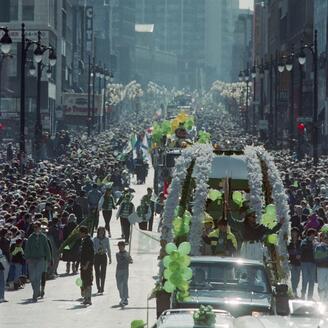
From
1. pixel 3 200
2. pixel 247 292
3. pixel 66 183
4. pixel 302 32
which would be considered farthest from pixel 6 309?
pixel 302 32

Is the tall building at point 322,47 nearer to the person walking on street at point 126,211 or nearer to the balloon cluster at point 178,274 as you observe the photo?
the person walking on street at point 126,211

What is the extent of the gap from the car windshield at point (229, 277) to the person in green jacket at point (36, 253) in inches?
309

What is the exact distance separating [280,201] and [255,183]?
477mm

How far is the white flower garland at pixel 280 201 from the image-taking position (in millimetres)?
22016

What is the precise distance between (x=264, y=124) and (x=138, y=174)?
→ 4313cm

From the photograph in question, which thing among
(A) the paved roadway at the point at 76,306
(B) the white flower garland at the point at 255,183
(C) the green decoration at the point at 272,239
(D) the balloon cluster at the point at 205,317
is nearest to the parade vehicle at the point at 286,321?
(D) the balloon cluster at the point at 205,317

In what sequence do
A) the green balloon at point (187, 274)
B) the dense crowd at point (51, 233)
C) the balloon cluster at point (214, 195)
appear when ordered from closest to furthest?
1. the green balloon at point (187, 274)
2. the balloon cluster at point (214, 195)
3. the dense crowd at point (51, 233)

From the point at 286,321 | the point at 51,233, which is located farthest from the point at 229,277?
the point at 51,233

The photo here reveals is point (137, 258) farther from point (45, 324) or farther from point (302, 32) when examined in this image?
point (302, 32)

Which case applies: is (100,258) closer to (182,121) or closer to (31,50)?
(182,121)

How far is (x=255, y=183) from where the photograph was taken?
75.2 feet

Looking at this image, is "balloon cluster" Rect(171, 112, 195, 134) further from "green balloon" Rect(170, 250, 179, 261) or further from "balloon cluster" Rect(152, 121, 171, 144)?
"green balloon" Rect(170, 250, 179, 261)

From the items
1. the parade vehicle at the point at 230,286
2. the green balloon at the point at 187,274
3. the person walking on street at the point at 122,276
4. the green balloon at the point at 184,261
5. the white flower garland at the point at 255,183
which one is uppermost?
the white flower garland at the point at 255,183

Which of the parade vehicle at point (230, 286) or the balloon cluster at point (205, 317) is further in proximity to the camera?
the parade vehicle at point (230, 286)
